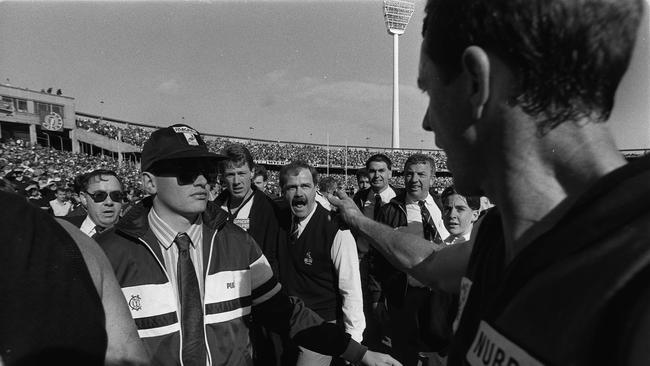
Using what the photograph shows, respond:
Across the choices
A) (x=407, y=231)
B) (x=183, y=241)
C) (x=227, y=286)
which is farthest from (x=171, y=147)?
(x=407, y=231)

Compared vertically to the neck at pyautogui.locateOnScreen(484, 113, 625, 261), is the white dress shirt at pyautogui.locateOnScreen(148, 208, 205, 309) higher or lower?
lower

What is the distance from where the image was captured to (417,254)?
187 cm

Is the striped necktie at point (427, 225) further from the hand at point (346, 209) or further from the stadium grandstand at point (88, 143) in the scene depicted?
the stadium grandstand at point (88, 143)

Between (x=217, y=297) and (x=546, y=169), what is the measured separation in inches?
79.7

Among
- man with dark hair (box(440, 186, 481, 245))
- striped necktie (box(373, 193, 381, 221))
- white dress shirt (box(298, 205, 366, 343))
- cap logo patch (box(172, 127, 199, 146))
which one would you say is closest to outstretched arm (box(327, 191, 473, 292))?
cap logo patch (box(172, 127, 199, 146))

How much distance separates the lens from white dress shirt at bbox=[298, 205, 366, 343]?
4199 millimetres

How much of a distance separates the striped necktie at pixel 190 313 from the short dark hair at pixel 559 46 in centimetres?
205

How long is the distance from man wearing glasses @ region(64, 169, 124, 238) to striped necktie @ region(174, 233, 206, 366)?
2942 millimetres

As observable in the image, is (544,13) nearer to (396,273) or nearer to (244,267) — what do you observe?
(244,267)

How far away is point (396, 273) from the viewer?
501 centimetres

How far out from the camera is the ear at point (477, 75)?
856 millimetres

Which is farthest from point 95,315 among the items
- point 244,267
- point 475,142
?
point 244,267

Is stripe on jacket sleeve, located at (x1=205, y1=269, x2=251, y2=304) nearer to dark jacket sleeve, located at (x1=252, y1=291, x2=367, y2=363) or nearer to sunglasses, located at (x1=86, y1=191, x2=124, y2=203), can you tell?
dark jacket sleeve, located at (x1=252, y1=291, x2=367, y2=363)

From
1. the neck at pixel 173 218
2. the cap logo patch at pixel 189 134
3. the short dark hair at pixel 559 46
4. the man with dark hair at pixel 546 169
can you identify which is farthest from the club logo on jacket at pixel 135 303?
the short dark hair at pixel 559 46
